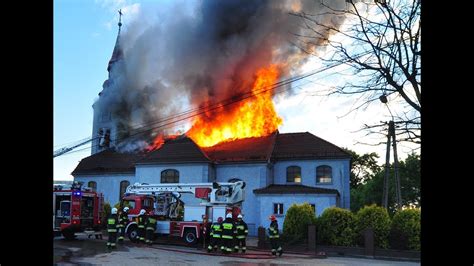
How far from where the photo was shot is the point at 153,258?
49.8ft

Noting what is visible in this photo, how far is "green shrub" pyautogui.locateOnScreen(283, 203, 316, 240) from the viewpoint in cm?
2055

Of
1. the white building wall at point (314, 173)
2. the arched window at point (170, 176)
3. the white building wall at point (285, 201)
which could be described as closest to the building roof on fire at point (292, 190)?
the white building wall at point (285, 201)

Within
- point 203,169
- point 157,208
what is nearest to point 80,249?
point 157,208

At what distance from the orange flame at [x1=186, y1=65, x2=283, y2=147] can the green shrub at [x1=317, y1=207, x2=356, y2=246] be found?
1550 cm

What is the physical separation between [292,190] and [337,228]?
9152 mm

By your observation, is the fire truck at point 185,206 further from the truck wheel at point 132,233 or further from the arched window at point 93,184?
the arched window at point 93,184

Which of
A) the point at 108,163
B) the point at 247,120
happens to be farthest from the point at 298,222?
the point at 108,163

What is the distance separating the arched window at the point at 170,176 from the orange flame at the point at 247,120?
4082 mm

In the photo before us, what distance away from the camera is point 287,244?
20.2 m
